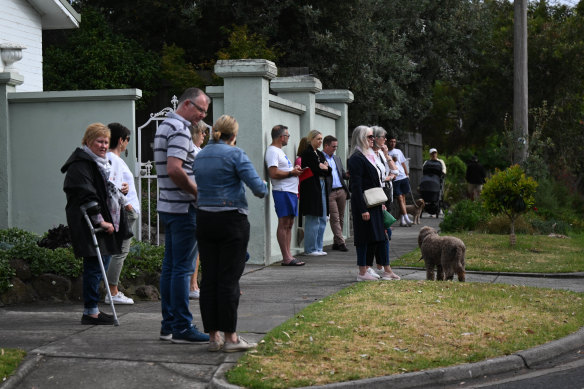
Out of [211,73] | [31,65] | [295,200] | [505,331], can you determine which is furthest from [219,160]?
[211,73]

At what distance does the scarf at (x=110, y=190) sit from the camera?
27.9 ft

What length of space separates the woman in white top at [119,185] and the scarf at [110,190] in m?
0.42

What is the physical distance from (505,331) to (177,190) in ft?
9.77

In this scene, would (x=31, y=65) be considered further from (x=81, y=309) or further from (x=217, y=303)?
(x=217, y=303)

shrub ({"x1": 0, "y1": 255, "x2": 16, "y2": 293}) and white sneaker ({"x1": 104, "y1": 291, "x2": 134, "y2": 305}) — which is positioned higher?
shrub ({"x1": 0, "y1": 255, "x2": 16, "y2": 293})

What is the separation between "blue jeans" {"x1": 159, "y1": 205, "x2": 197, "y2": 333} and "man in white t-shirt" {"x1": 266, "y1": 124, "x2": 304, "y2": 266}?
514 cm

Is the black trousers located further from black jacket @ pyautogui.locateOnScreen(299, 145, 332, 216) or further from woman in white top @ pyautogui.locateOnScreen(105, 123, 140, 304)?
black jacket @ pyautogui.locateOnScreen(299, 145, 332, 216)

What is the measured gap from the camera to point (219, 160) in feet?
23.6

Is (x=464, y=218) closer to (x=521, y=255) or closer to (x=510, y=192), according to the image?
(x=510, y=192)

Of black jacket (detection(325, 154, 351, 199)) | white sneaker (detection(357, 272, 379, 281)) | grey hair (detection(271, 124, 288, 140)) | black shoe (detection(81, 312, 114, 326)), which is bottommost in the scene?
black shoe (detection(81, 312, 114, 326))

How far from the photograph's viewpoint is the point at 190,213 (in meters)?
7.54

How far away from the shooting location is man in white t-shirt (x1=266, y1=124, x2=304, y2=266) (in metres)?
12.7

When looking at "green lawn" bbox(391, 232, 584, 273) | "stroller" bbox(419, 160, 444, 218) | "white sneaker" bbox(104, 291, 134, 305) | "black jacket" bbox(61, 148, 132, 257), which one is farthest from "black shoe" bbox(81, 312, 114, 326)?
"stroller" bbox(419, 160, 444, 218)

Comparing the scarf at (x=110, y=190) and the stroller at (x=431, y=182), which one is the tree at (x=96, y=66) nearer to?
the stroller at (x=431, y=182)
